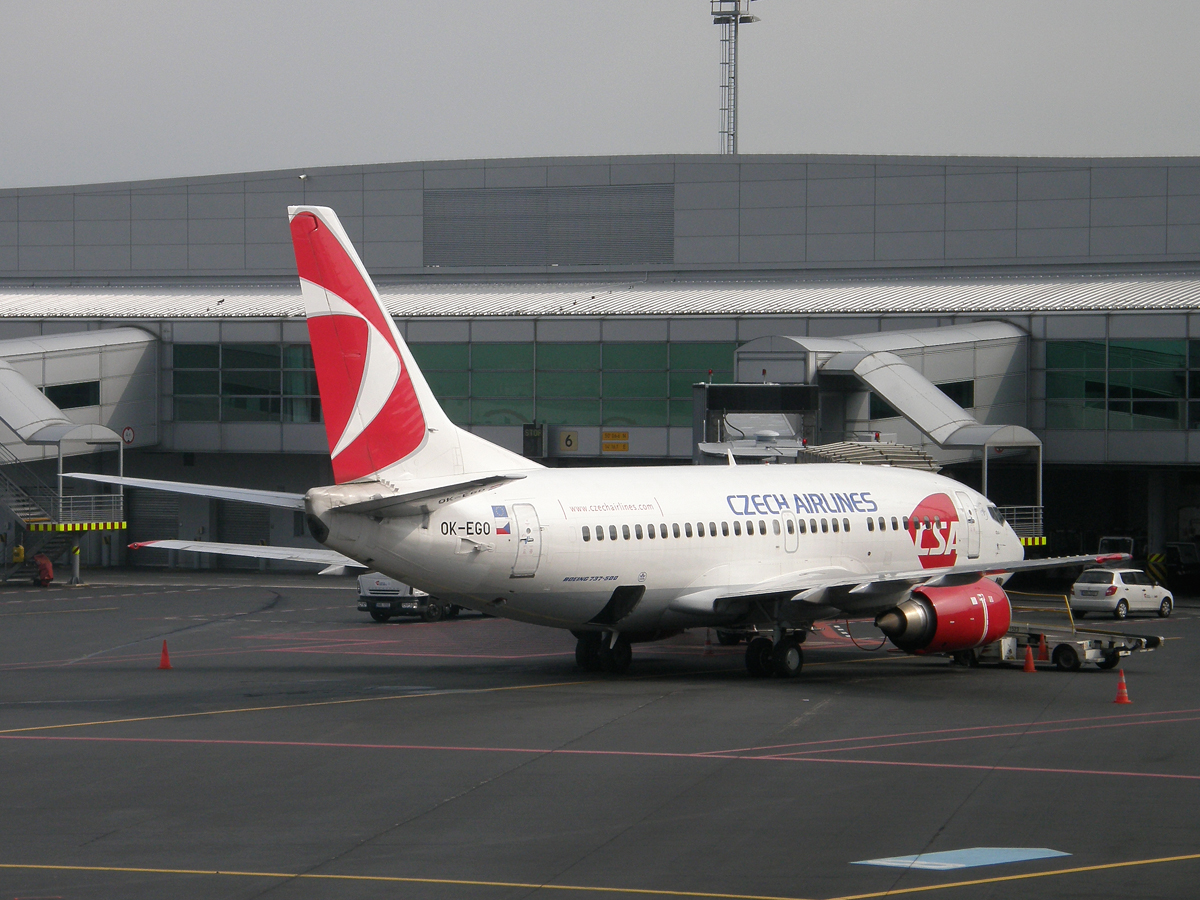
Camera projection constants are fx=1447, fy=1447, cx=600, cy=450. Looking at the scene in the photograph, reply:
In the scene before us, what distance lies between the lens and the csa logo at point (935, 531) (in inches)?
1443

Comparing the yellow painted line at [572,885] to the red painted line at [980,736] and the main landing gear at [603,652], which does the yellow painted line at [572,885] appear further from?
the main landing gear at [603,652]

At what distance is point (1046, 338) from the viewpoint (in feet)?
193

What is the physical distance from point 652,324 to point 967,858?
46.6 meters

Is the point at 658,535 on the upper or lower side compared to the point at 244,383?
lower

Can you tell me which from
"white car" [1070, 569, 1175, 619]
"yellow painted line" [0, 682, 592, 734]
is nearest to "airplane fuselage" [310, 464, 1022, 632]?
"yellow painted line" [0, 682, 592, 734]

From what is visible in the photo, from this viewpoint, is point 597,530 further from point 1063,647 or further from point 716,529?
point 1063,647

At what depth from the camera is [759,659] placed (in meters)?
32.2

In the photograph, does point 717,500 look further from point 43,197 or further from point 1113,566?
point 43,197

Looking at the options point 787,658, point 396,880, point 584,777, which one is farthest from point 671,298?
point 396,880

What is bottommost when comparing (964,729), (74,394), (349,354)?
(964,729)

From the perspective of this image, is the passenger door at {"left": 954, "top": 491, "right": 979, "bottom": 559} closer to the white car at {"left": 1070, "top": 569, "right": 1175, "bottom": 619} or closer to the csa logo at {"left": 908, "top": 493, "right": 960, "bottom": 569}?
the csa logo at {"left": 908, "top": 493, "right": 960, "bottom": 569}

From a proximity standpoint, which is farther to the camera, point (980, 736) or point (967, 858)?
point (980, 736)

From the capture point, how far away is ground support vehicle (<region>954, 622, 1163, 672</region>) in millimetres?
33344

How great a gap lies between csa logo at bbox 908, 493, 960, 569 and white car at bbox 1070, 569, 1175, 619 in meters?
11.8
